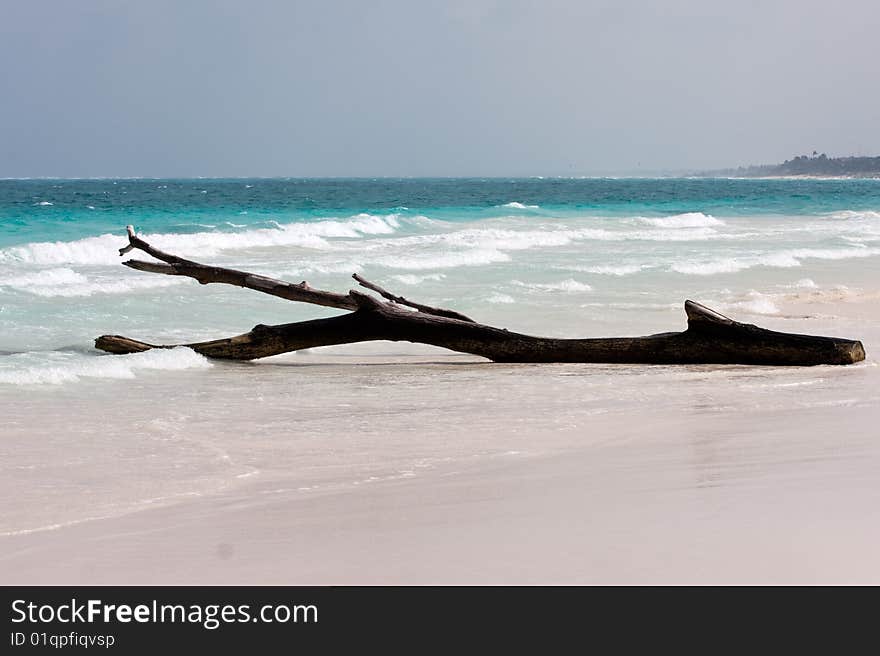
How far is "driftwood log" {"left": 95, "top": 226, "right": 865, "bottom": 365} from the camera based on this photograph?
8703mm

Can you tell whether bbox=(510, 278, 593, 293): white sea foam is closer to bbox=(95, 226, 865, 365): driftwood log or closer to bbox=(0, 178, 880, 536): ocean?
bbox=(0, 178, 880, 536): ocean

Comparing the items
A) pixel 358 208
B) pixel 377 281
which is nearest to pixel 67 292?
pixel 377 281

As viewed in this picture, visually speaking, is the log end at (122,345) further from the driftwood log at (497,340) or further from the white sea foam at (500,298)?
the white sea foam at (500,298)

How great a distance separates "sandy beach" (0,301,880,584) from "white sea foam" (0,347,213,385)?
10.0 feet

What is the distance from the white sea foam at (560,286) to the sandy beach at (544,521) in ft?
29.2

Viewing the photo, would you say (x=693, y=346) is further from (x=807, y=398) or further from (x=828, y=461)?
(x=828, y=461)

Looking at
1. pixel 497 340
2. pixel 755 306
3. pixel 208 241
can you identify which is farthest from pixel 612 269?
pixel 208 241

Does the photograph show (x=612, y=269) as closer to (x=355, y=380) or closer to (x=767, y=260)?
(x=767, y=260)

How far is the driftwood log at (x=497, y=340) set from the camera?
8703 millimetres

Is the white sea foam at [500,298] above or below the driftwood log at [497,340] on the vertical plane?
below

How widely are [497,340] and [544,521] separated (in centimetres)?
511

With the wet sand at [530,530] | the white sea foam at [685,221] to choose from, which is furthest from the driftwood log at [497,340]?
the white sea foam at [685,221]

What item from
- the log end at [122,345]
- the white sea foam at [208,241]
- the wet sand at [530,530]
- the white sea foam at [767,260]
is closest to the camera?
the wet sand at [530,530]

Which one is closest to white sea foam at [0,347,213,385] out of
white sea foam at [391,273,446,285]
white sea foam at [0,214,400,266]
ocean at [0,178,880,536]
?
ocean at [0,178,880,536]
